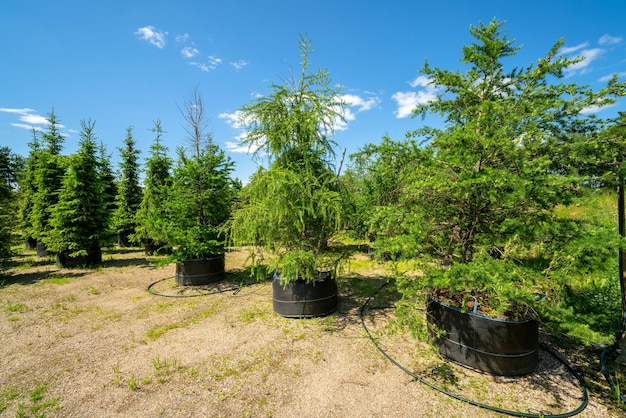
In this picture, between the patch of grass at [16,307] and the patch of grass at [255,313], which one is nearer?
the patch of grass at [255,313]

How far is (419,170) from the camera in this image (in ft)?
11.2

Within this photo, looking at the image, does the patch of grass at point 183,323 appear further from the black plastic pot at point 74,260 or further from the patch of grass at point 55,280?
the black plastic pot at point 74,260

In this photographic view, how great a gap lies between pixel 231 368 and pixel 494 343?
10.8 ft

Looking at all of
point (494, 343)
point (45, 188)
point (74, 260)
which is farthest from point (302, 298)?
point (45, 188)

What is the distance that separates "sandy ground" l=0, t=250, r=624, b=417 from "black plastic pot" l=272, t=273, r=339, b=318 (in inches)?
7.1

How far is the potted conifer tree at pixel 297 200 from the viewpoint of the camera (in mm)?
4562

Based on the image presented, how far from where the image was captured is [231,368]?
3.50 meters

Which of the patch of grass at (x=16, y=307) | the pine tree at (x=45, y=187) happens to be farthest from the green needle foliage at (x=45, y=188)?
the patch of grass at (x=16, y=307)

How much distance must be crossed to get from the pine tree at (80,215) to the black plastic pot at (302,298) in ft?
27.2

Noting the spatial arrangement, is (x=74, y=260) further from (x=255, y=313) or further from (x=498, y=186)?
(x=498, y=186)

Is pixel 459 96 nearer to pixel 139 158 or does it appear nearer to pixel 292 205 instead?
pixel 292 205

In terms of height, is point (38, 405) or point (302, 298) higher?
point (302, 298)

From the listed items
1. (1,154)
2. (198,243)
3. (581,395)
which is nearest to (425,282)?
(581,395)

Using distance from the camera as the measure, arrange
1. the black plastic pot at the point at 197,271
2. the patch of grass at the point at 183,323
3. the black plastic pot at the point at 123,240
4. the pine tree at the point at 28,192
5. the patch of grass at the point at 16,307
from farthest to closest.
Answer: the black plastic pot at the point at 123,240
the pine tree at the point at 28,192
the black plastic pot at the point at 197,271
the patch of grass at the point at 16,307
the patch of grass at the point at 183,323
